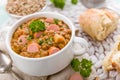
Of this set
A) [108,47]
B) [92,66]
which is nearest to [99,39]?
[108,47]

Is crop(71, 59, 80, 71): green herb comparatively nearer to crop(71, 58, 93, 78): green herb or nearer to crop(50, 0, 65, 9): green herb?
crop(71, 58, 93, 78): green herb

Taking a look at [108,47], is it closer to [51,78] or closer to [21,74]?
[51,78]

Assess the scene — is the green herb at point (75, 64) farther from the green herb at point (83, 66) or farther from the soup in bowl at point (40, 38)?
the soup in bowl at point (40, 38)

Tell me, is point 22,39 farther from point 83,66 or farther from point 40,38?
point 83,66

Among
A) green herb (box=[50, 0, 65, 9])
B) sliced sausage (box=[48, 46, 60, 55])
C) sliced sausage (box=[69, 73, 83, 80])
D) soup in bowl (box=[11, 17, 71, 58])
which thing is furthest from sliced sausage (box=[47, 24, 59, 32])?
green herb (box=[50, 0, 65, 9])

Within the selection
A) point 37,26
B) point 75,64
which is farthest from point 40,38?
point 75,64

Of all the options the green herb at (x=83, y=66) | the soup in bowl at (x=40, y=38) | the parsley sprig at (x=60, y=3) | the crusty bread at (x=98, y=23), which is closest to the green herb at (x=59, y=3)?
the parsley sprig at (x=60, y=3)
